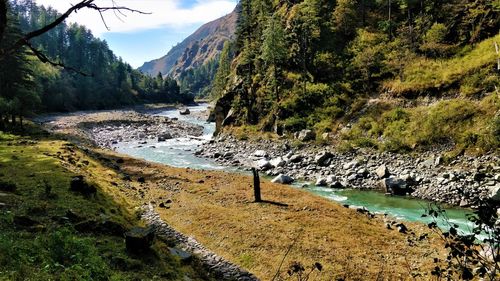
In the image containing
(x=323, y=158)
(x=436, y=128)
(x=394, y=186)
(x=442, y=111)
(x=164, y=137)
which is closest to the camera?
(x=394, y=186)

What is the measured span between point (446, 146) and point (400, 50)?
78.0 feet

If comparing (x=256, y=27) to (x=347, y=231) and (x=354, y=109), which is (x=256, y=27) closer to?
(x=354, y=109)

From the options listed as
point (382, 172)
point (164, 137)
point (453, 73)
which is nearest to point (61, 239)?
point (382, 172)

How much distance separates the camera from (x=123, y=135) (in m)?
76.1

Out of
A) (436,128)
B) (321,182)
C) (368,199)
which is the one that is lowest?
(368,199)

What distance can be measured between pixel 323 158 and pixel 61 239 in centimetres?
3167

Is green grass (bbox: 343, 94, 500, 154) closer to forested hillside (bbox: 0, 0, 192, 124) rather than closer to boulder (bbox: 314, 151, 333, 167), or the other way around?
boulder (bbox: 314, 151, 333, 167)

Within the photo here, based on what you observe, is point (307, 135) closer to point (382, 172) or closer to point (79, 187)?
point (382, 172)

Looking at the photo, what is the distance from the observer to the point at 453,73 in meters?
41.8

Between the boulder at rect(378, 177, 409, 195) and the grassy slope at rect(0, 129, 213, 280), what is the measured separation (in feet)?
67.5

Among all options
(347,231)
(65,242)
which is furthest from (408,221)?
(65,242)

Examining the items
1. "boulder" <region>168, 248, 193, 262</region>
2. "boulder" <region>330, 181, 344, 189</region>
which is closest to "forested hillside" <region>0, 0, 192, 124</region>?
"boulder" <region>330, 181, 344, 189</region>

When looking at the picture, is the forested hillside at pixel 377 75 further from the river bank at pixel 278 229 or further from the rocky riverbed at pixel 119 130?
the river bank at pixel 278 229

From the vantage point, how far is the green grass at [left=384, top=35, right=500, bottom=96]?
38.4m
